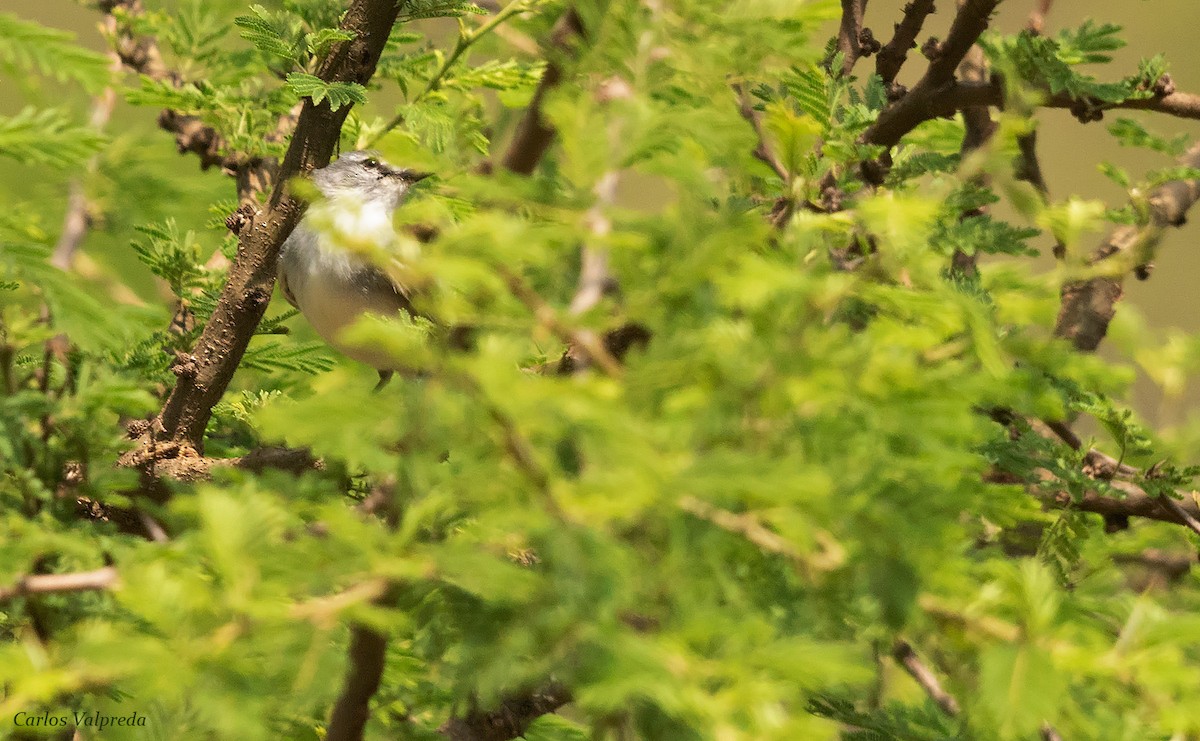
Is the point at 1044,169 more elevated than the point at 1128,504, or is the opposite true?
the point at 1128,504

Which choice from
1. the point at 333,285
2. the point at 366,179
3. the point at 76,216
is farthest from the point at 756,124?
the point at 366,179

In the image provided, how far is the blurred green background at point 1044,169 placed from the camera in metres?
3.47

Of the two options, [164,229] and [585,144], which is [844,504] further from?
[164,229]

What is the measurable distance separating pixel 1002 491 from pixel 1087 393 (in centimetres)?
74

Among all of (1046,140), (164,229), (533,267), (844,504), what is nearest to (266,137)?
(164,229)

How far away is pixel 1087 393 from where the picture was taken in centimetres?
212

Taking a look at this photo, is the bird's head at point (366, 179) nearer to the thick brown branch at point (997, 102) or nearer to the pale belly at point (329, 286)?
the pale belly at point (329, 286)

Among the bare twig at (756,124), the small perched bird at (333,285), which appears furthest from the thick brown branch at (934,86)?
the small perched bird at (333,285)

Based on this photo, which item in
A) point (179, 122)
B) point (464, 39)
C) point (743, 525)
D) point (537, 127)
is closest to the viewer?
point (743, 525)

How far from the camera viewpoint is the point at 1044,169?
6.49 metres

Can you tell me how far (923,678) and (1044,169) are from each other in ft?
18.3

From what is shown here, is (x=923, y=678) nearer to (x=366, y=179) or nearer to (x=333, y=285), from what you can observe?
(x=333, y=285)

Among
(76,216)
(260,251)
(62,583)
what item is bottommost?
(76,216)

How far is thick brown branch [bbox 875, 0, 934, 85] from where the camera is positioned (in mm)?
2434
